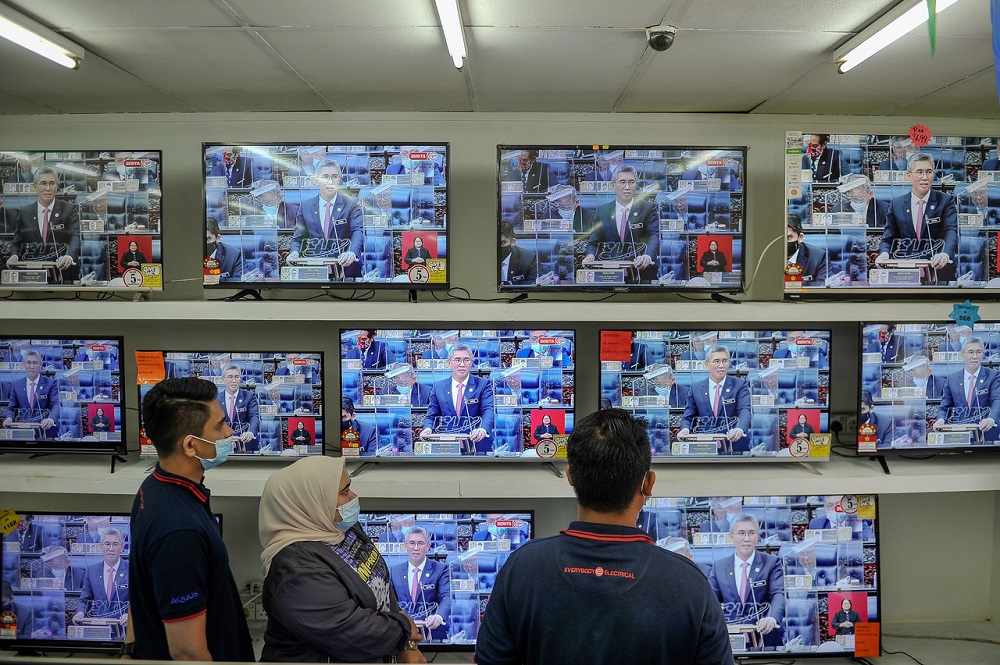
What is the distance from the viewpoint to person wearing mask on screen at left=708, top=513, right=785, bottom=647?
2.84 meters

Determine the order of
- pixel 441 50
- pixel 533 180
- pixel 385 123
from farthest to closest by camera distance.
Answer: pixel 385 123, pixel 533 180, pixel 441 50

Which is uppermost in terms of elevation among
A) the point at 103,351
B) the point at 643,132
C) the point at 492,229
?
the point at 643,132

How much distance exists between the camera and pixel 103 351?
289cm

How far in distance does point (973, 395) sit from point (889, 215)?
35.2 inches

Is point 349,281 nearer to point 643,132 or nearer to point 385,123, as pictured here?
point 385,123

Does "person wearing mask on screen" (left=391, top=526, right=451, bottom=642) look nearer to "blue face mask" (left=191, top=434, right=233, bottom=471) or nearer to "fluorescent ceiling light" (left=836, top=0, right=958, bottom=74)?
"blue face mask" (left=191, top=434, right=233, bottom=471)

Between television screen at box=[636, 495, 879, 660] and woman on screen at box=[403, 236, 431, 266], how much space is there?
1.48 meters

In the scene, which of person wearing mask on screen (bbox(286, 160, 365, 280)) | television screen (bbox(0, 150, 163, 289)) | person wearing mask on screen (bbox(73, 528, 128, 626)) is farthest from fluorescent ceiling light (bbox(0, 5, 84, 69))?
person wearing mask on screen (bbox(73, 528, 128, 626))

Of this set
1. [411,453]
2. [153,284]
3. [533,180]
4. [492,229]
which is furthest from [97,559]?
[533,180]

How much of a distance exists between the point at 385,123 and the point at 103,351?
66.6 inches

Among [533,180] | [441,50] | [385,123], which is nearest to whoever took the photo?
[441,50]

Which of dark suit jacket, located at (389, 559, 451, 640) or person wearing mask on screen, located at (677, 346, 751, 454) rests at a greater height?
person wearing mask on screen, located at (677, 346, 751, 454)

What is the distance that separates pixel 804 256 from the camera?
113 inches

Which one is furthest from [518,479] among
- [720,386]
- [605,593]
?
[605,593]
